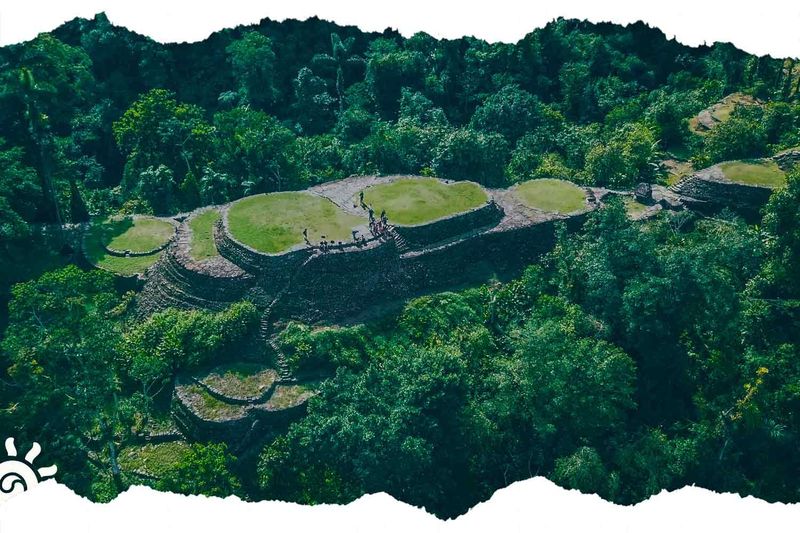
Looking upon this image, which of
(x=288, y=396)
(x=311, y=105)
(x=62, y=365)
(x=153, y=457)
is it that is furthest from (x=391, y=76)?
(x=62, y=365)

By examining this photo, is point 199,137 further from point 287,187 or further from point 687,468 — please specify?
point 687,468

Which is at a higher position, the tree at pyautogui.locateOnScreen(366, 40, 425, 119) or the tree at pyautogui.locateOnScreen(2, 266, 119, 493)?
the tree at pyautogui.locateOnScreen(366, 40, 425, 119)

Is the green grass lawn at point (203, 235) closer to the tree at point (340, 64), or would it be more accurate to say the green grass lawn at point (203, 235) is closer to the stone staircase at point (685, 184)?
the tree at point (340, 64)

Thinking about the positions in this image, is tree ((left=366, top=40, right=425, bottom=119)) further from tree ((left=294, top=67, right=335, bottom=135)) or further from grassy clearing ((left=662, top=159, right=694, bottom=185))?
grassy clearing ((left=662, top=159, right=694, bottom=185))

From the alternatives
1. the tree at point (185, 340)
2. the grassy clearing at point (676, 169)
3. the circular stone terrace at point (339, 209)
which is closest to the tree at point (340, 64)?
the circular stone terrace at point (339, 209)

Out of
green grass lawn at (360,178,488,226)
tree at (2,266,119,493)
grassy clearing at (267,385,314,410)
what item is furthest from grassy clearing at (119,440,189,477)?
green grass lawn at (360,178,488,226)

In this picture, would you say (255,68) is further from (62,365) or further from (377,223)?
(62,365)

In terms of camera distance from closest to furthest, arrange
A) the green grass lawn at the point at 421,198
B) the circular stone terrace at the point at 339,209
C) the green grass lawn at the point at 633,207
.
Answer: the circular stone terrace at the point at 339,209 → the green grass lawn at the point at 421,198 → the green grass lawn at the point at 633,207
